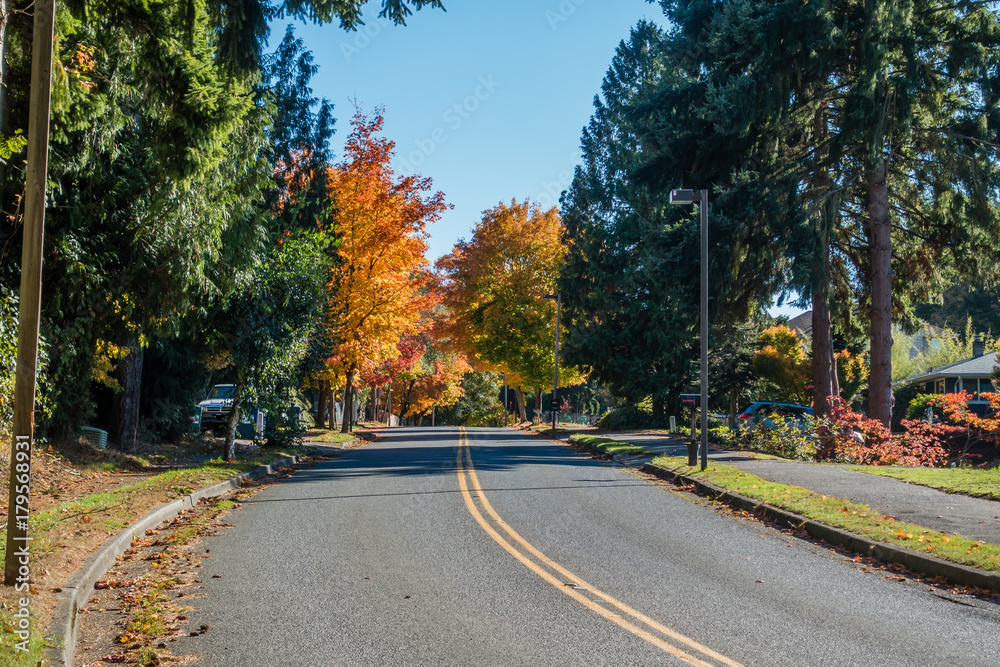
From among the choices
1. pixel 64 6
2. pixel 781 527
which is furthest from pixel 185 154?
pixel 781 527

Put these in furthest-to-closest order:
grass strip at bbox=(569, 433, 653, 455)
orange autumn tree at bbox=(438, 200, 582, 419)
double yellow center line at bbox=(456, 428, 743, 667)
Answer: orange autumn tree at bbox=(438, 200, 582, 419), grass strip at bbox=(569, 433, 653, 455), double yellow center line at bbox=(456, 428, 743, 667)

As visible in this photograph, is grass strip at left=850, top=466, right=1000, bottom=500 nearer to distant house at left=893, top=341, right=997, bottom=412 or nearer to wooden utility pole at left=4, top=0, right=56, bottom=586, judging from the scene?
wooden utility pole at left=4, top=0, right=56, bottom=586

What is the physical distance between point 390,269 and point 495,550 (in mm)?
22406

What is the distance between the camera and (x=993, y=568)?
26.4 ft

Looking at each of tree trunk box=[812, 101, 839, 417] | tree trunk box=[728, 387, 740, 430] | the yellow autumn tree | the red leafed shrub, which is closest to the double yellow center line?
the red leafed shrub

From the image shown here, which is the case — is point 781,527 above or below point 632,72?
below

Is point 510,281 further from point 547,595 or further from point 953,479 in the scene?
point 547,595

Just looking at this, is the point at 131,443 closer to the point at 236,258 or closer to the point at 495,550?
the point at 236,258

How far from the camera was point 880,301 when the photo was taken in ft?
83.5

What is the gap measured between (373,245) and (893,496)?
67.5 feet

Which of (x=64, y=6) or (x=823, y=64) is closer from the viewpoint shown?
(x=64, y=6)

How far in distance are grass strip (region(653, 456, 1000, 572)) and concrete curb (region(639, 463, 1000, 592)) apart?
0.13 m

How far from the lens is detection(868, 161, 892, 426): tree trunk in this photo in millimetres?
25312

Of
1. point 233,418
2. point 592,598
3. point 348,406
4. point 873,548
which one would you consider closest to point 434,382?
point 348,406
